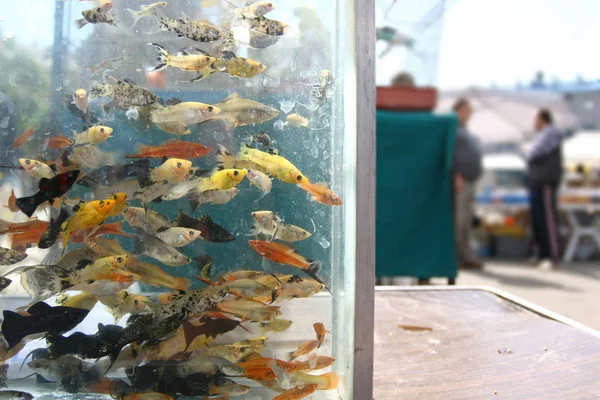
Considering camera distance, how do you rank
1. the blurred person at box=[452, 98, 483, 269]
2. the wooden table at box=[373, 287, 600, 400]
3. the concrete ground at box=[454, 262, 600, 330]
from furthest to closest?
the blurred person at box=[452, 98, 483, 269]
the concrete ground at box=[454, 262, 600, 330]
the wooden table at box=[373, 287, 600, 400]

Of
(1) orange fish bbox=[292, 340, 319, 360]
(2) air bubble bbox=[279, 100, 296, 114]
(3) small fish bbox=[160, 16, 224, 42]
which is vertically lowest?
(1) orange fish bbox=[292, 340, 319, 360]

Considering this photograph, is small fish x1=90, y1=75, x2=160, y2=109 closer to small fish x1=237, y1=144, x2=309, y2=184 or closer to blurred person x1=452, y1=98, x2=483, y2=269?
small fish x1=237, y1=144, x2=309, y2=184

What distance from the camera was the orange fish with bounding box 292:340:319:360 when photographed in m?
0.97

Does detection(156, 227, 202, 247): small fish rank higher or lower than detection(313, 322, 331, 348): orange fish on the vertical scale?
higher

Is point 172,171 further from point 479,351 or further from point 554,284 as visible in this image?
point 554,284

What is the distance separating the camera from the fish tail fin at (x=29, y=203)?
927 mm

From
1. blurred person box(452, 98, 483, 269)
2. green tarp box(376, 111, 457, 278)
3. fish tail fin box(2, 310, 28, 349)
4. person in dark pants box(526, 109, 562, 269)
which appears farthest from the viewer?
person in dark pants box(526, 109, 562, 269)

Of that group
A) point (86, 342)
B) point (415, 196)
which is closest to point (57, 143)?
point (86, 342)

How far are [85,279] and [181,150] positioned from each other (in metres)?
0.29

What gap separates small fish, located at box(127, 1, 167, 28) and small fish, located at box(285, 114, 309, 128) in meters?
0.31

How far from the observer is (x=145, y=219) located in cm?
95

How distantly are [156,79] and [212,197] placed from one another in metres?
0.24

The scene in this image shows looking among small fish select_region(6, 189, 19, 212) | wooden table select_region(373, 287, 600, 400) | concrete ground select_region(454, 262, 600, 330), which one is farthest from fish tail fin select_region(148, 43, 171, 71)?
concrete ground select_region(454, 262, 600, 330)

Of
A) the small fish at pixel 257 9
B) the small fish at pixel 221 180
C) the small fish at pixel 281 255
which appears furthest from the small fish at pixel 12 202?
the small fish at pixel 257 9
